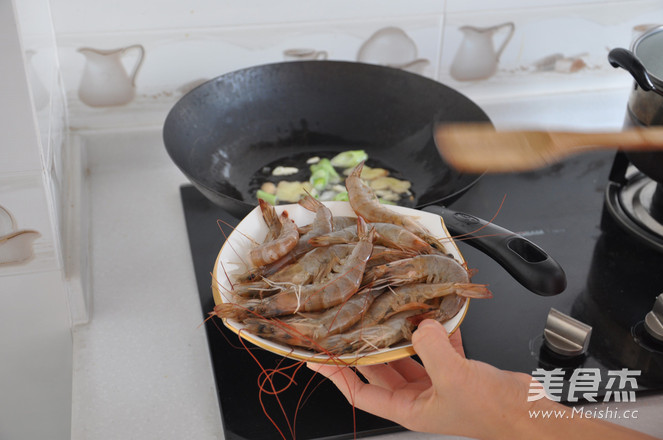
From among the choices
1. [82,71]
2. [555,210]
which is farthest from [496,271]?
[82,71]

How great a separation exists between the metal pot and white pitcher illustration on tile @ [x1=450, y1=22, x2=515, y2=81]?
38 cm

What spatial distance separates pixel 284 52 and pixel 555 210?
2.05ft

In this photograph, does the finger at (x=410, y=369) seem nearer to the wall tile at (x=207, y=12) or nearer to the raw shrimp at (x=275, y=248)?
the raw shrimp at (x=275, y=248)

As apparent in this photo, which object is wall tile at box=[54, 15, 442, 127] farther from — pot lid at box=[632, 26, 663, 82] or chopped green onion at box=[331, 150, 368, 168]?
pot lid at box=[632, 26, 663, 82]

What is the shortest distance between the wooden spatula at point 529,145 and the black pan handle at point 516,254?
0.42 ft

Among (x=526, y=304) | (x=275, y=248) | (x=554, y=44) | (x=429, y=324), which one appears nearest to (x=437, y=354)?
(x=429, y=324)

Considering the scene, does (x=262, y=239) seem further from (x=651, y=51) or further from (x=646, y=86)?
(x=651, y=51)

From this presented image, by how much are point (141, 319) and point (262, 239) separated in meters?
0.24

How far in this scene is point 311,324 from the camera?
29.7 inches

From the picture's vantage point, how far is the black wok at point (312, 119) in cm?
117

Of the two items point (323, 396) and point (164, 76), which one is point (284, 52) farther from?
point (323, 396)

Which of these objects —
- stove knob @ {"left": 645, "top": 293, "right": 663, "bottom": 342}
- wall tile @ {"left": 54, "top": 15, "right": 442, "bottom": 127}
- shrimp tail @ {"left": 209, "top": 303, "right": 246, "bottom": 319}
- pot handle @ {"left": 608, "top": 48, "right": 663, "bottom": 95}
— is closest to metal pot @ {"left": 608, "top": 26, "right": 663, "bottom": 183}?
pot handle @ {"left": 608, "top": 48, "right": 663, "bottom": 95}

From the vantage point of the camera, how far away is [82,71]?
4.04ft

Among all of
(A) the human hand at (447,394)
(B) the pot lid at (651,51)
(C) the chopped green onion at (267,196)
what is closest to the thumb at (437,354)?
(A) the human hand at (447,394)
